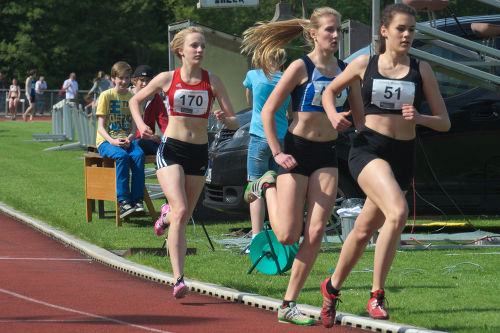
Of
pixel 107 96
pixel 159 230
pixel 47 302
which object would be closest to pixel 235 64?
pixel 107 96

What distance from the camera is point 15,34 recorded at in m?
67.2

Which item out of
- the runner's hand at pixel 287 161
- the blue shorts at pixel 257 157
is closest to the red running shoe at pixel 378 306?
the runner's hand at pixel 287 161

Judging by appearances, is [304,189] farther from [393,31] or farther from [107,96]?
[107,96]

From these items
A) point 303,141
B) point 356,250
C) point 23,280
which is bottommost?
point 23,280

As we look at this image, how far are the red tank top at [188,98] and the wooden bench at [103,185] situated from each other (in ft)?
13.5

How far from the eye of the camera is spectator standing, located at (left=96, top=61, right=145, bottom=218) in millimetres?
11523

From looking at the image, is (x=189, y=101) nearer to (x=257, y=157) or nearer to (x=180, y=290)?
(x=180, y=290)

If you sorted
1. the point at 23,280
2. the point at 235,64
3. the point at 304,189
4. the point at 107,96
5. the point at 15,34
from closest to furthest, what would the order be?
the point at 304,189 → the point at 23,280 → the point at 107,96 → the point at 235,64 → the point at 15,34

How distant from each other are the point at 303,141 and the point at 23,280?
3018 millimetres

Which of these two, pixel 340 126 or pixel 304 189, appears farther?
pixel 304 189

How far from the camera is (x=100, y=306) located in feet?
23.4

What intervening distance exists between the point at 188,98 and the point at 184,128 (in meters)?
0.23

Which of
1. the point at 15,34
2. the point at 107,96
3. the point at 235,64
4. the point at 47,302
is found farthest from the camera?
the point at 15,34

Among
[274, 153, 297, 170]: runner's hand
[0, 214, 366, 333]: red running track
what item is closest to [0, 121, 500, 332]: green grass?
[0, 214, 366, 333]: red running track
